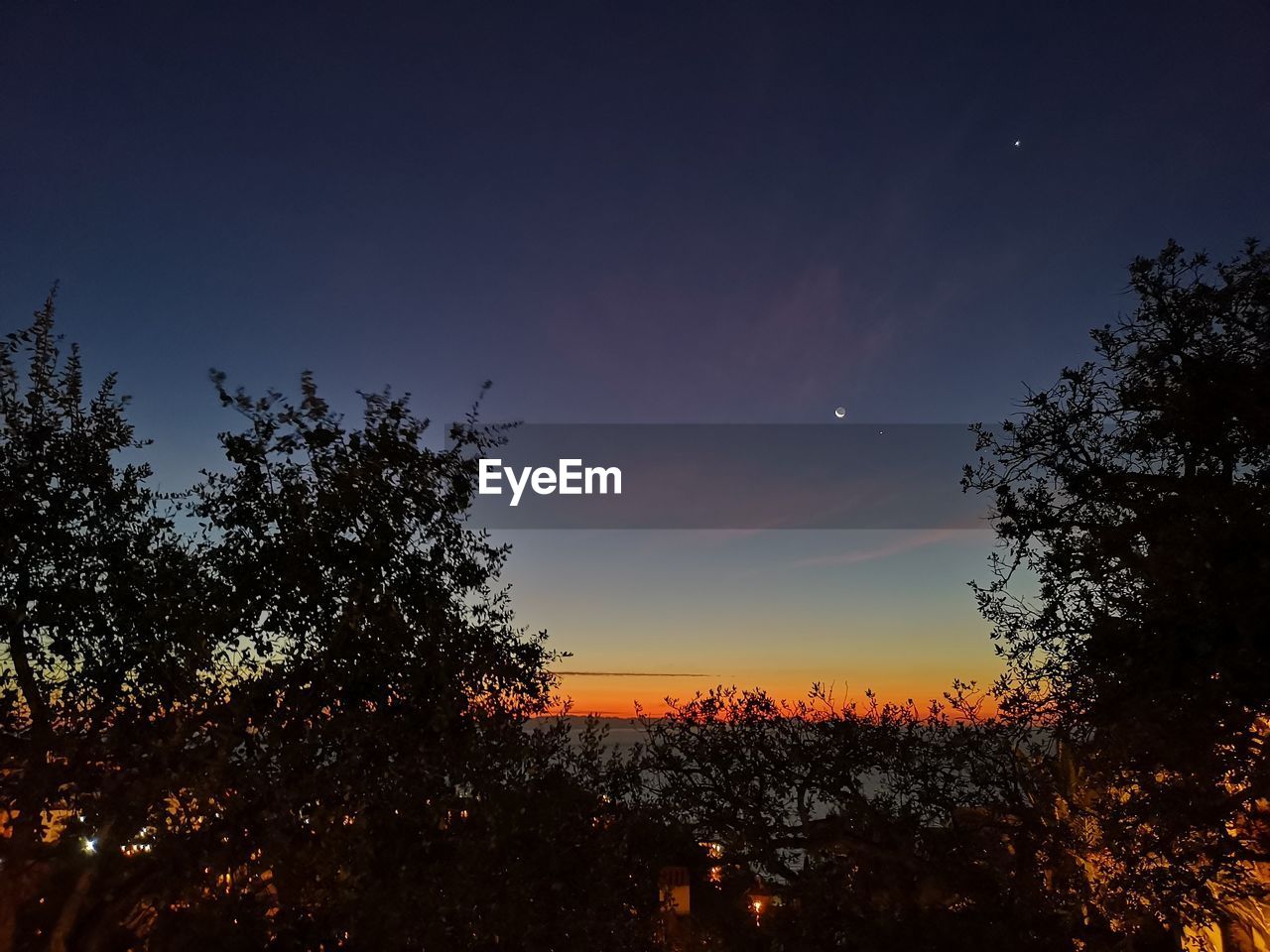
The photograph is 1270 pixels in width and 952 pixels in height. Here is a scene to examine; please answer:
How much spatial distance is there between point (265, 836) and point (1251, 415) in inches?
458

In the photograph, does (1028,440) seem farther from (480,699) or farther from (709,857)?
(709,857)

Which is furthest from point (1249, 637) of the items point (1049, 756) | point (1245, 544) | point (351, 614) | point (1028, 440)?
point (351, 614)

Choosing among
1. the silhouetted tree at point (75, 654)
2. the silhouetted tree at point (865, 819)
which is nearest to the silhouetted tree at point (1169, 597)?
the silhouetted tree at point (865, 819)

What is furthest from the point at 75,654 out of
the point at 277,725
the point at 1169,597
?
the point at 1169,597

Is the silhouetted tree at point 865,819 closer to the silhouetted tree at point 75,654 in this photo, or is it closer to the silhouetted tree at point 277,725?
the silhouetted tree at point 277,725

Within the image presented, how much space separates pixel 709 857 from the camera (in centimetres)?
1986

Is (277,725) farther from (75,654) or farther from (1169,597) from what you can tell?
(1169,597)

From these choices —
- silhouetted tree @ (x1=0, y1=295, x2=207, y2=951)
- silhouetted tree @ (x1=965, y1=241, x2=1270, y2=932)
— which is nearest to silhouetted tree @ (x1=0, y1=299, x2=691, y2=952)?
silhouetted tree @ (x1=0, y1=295, x2=207, y2=951)

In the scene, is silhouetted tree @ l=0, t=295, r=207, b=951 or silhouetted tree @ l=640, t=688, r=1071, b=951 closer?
silhouetted tree @ l=0, t=295, r=207, b=951

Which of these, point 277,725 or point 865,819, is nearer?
point 277,725


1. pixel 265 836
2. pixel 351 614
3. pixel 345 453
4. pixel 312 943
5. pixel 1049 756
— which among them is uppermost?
pixel 345 453

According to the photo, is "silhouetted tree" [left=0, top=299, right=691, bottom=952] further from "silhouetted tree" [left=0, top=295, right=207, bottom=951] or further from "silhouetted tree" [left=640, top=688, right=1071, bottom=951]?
"silhouetted tree" [left=640, top=688, right=1071, bottom=951]

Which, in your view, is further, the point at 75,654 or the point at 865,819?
the point at 865,819

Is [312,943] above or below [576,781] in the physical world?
below
